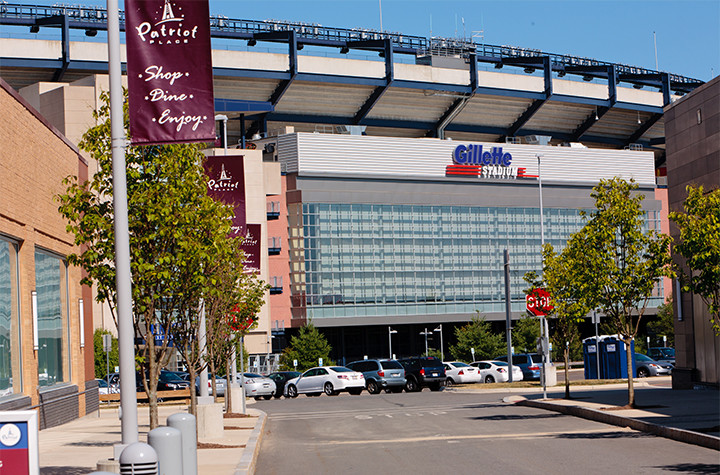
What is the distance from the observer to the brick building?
22.5 m

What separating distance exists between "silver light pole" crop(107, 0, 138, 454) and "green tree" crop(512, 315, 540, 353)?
2903 inches

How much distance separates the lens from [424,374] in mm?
48406

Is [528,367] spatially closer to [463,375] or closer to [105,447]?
[463,375]

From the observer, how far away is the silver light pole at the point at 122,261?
11.1 m

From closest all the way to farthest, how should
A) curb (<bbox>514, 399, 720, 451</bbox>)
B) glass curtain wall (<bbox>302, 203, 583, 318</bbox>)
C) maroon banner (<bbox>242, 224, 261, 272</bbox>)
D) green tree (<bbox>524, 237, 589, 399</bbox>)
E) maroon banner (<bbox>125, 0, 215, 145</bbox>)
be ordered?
1. maroon banner (<bbox>125, 0, 215, 145</bbox>)
2. curb (<bbox>514, 399, 720, 451</bbox>)
3. green tree (<bbox>524, 237, 589, 399</bbox>)
4. maroon banner (<bbox>242, 224, 261, 272</bbox>)
5. glass curtain wall (<bbox>302, 203, 583, 318</bbox>)

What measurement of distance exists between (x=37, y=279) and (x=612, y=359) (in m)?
29.3

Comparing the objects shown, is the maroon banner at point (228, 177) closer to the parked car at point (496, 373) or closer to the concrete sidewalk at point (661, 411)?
the concrete sidewalk at point (661, 411)

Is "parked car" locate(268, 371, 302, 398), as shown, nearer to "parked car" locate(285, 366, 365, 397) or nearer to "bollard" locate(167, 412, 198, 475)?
"parked car" locate(285, 366, 365, 397)

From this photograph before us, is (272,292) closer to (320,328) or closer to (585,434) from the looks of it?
(320,328)

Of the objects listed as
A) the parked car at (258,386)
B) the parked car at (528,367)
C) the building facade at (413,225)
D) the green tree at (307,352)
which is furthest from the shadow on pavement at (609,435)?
the building facade at (413,225)

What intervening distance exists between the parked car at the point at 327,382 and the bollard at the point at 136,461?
136 ft

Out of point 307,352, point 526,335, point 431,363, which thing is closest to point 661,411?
point 431,363

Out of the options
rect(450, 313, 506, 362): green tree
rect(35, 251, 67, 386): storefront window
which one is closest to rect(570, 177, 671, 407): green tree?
rect(35, 251, 67, 386): storefront window

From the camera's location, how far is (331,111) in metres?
97.8
